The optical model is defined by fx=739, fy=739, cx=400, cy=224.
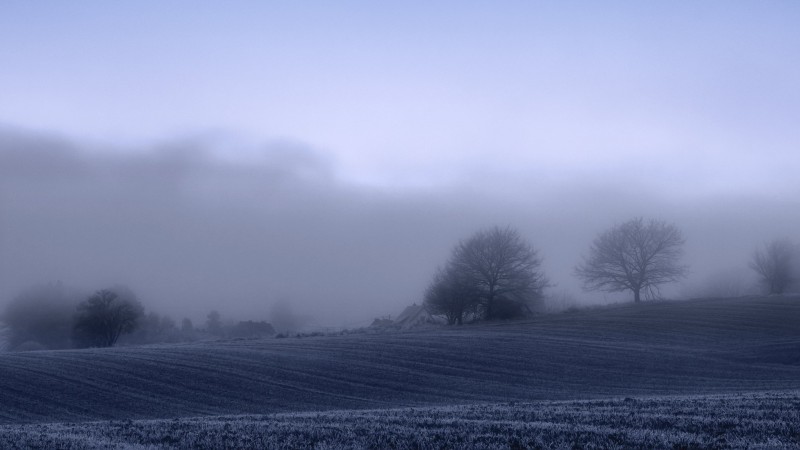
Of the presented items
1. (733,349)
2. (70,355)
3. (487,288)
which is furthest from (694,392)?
(487,288)

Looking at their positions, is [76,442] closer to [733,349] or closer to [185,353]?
[185,353]

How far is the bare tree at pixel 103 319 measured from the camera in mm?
81688

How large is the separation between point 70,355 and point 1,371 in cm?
860

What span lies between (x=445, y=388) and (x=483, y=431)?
69.7 ft

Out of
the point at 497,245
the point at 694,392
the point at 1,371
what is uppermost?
the point at 497,245

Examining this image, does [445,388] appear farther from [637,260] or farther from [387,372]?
[637,260]

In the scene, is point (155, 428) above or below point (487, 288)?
below

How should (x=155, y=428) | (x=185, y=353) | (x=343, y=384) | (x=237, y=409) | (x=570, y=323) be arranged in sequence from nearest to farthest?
(x=155, y=428), (x=237, y=409), (x=343, y=384), (x=185, y=353), (x=570, y=323)

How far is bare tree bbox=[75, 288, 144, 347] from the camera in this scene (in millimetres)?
81688

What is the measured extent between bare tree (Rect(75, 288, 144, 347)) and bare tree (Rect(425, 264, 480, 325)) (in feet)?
113

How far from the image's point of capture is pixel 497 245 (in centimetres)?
8181

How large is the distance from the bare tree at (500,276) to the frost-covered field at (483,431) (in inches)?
2453

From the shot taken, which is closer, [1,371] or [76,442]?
[76,442]

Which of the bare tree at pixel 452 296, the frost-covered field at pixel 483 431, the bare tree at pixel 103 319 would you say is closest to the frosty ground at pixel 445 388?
the frost-covered field at pixel 483 431
